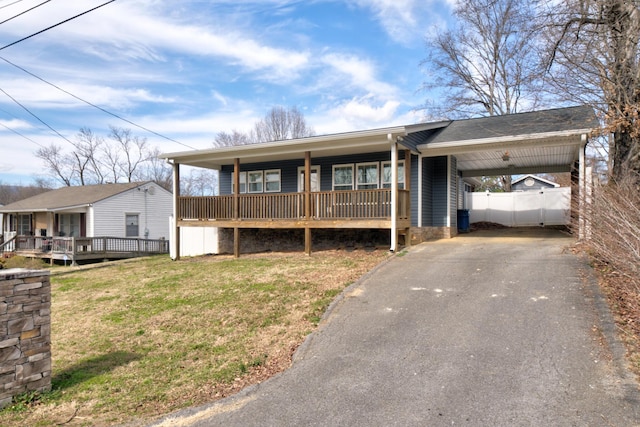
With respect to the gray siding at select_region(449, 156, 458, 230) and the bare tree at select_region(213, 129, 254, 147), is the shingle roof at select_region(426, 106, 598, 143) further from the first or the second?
the bare tree at select_region(213, 129, 254, 147)

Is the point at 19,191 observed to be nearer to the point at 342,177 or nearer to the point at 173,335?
the point at 342,177

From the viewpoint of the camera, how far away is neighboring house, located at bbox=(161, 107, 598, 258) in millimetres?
11789

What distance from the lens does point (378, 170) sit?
1380 cm

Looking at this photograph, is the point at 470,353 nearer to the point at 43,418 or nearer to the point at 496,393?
the point at 496,393

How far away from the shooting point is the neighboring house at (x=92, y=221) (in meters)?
21.9

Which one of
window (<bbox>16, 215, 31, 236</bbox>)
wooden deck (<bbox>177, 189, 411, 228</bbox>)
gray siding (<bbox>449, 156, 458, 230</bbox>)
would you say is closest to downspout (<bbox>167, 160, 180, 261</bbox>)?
wooden deck (<bbox>177, 189, 411, 228</bbox>)

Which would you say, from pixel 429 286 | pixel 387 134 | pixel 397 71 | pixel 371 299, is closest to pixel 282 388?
pixel 371 299

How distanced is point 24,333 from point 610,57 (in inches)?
513

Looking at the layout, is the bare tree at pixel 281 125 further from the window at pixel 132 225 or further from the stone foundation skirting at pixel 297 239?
the stone foundation skirting at pixel 297 239

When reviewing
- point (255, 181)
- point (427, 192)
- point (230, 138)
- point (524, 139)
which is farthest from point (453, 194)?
point (230, 138)

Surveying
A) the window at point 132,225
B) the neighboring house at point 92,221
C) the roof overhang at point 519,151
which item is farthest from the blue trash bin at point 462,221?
the window at point 132,225

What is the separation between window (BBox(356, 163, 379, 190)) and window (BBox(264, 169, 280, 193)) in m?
3.47

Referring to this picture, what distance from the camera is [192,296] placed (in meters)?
8.81

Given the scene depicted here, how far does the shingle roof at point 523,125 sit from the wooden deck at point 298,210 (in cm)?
296
